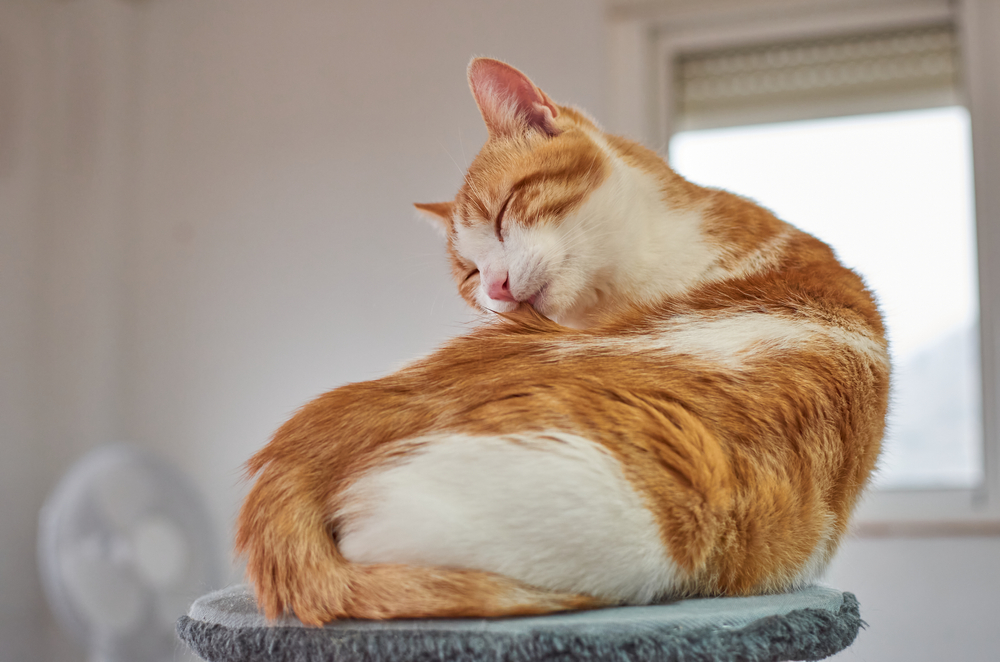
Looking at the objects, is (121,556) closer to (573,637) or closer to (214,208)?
(214,208)

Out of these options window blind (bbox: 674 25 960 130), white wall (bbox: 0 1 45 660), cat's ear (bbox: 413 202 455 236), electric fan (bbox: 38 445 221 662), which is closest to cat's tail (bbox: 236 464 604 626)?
cat's ear (bbox: 413 202 455 236)

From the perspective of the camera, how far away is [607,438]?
416mm

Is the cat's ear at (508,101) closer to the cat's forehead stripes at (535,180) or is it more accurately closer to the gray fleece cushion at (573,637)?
the cat's forehead stripes at (535,180)

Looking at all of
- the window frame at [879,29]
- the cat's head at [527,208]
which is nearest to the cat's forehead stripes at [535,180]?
the cat's head at [527,208]

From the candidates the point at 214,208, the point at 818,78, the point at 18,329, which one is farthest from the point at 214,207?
the point at 818,78

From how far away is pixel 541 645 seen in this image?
1.26 feet

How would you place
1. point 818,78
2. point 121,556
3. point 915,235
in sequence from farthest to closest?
point 818,78
point 915,235
point 121,556

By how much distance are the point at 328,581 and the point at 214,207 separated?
104 inches

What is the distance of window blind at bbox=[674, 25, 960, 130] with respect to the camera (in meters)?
2.32

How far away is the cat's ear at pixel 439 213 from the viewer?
812mm

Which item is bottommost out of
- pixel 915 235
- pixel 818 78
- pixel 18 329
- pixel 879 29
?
pixel 18 329

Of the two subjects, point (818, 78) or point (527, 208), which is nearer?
point (527, 208)

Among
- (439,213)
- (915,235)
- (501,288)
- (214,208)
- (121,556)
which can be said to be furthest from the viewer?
(214,208)

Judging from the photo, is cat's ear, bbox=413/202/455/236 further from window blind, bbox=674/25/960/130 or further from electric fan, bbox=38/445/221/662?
window blind, bbox=674/25/960/130
